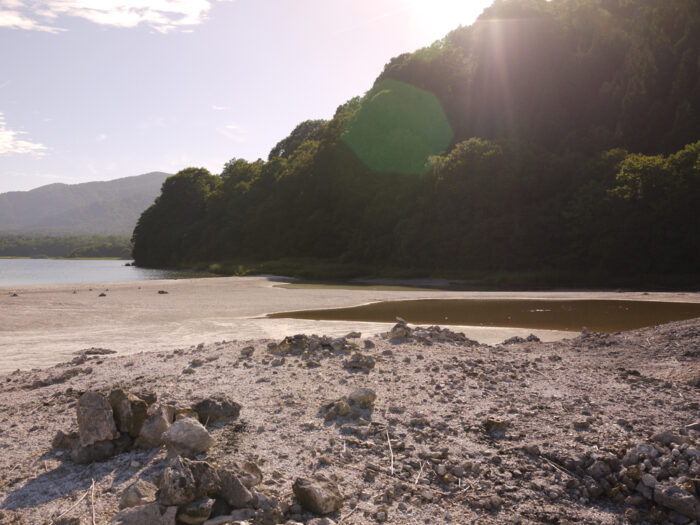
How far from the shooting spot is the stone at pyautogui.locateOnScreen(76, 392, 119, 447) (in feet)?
13.1

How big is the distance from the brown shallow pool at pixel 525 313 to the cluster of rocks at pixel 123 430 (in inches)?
474

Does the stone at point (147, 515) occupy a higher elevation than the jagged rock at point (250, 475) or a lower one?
lower

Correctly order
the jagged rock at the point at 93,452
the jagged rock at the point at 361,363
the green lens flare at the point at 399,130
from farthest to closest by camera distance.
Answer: the green lens flare at the point at 399,130 → the jagged rock at the point at 361,363 → the jagged rock at the point at 93,452

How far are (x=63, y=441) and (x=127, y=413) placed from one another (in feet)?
2.02

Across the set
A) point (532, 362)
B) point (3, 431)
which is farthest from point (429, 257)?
point (3, 431)

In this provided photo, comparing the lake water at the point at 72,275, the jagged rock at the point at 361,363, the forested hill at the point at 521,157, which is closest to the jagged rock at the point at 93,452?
the jagged rock at the point at 361,363

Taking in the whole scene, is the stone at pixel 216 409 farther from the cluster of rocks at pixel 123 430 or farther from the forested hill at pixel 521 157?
the forested hill at pixel 521 157

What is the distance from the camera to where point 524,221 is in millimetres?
36500

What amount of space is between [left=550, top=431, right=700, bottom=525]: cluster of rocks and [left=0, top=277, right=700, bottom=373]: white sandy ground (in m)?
7.09

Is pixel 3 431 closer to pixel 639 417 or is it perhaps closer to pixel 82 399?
pixel 82 399

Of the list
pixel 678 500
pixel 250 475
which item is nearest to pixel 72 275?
pixel 250 475

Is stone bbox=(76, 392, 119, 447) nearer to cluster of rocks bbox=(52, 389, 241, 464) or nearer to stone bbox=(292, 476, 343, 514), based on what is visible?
cluster of rocks bbox=(52, 389, 241, 464)

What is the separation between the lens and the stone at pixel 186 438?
12.5ft

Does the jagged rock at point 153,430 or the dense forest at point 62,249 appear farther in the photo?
the dense forest at point 62,249
